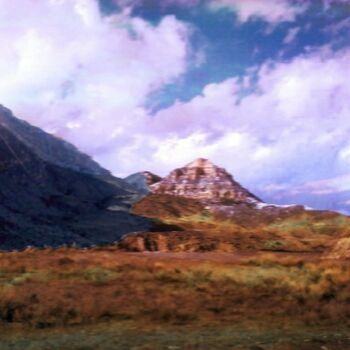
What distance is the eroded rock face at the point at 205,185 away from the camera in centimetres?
10694

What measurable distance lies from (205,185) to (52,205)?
3138 centimetres

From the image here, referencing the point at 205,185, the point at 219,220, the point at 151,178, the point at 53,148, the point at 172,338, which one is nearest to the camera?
the point at 172,338

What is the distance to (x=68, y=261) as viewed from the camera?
3644 cm

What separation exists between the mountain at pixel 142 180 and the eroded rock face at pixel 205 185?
9.55 meters

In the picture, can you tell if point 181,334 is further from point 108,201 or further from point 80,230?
point 108,201

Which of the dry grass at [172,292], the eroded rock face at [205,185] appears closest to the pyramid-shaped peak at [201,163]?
the eroded rock face at [205,185]

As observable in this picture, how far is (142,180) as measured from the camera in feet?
487

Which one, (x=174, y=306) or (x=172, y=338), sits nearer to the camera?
(x=172, y=338)

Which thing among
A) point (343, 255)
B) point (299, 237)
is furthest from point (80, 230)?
point (343, 255)

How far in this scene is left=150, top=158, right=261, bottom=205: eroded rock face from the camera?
107 meters

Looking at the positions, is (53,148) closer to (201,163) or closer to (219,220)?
(201,163)

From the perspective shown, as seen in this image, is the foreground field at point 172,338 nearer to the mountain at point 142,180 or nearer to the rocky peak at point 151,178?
the mountain at point 142,180

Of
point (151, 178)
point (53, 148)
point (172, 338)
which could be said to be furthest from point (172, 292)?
point (53, 148)

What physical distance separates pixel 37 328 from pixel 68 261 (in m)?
17.4
